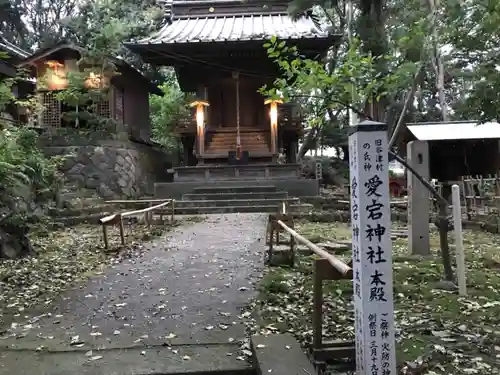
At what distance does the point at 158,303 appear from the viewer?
4828mm

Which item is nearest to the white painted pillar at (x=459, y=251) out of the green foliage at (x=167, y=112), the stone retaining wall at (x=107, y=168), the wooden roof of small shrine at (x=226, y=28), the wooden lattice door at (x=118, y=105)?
the wooden roof of small shrine at (x=226, y=28)

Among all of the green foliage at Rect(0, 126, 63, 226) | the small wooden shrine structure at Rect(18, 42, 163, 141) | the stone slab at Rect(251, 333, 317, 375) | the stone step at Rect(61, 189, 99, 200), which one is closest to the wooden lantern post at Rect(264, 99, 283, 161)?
the small wooden shrine structure at Rect(18, 42, 163, 141)

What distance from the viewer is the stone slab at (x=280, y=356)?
A: 9.61 ft

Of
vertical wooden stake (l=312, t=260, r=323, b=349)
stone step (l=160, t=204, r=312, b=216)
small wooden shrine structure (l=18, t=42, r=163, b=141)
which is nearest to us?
vertical wooden stake (l=312, t=260, r=323, b=349)

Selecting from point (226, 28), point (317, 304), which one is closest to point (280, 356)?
point (317, 304)

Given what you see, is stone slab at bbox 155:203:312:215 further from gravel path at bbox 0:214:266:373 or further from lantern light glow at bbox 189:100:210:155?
gravel path at bbox 0:214:266:373

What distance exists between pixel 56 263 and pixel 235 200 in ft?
25.2

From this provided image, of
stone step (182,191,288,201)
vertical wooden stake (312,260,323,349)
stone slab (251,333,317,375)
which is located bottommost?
stone slab (251,333,317,375)

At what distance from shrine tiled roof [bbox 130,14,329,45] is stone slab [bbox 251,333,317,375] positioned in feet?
45.5

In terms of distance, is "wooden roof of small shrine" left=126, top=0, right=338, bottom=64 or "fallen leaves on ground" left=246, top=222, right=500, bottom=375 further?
"wooden roof of small shrine" left=126, top=0, right=338, bottom=64

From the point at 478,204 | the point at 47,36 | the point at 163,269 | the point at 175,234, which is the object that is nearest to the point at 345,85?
the point at 163,269

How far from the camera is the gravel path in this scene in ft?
12.6

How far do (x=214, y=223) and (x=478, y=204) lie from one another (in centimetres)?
699

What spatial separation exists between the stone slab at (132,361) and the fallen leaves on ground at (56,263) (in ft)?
4.46
